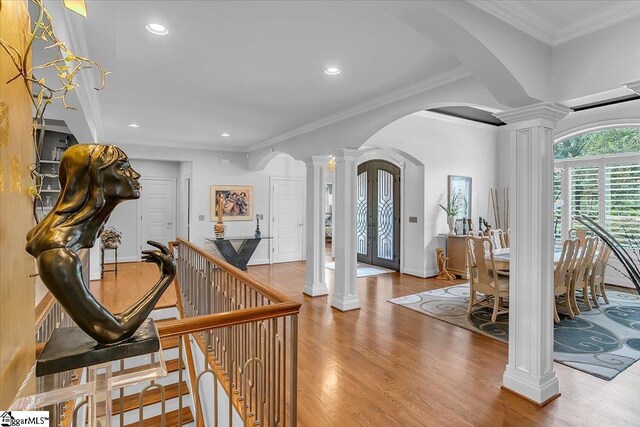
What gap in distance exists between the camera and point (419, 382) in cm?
279

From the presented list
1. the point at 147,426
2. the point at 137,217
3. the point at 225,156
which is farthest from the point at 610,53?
the point at 137,217

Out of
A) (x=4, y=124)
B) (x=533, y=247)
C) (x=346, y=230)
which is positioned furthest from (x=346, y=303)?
(x=4, y=124)

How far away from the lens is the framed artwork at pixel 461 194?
6941 millimetres

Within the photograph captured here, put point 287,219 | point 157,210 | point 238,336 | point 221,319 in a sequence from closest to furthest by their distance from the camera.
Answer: point 221,319, point 238,336, point 157,210, point 287,219

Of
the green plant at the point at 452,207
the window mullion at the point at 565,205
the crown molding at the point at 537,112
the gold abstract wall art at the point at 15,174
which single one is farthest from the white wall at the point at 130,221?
the window mullion at the point at 565,205

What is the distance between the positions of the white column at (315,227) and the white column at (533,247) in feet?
10.6

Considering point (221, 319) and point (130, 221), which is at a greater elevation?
point (130, 221)

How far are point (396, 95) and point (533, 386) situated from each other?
3.03 meters

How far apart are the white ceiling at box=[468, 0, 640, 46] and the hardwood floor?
8.77 feet

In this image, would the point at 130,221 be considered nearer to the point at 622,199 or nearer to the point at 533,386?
the point at 533,386

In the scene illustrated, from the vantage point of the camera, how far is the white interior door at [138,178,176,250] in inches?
318

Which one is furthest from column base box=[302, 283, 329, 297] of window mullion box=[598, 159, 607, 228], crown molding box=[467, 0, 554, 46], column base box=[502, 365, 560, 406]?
window mullion box=[598, 159, 607, 228]

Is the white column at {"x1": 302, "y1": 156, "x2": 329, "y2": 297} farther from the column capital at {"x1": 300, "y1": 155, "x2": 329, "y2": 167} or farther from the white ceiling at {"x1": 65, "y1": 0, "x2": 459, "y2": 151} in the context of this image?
the white ceiling at {"x1": 65, "y1": 0, "x2": 459, "y2": 151}

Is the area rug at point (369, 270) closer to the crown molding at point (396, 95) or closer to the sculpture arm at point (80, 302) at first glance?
the crown molding at point (396, 95)
